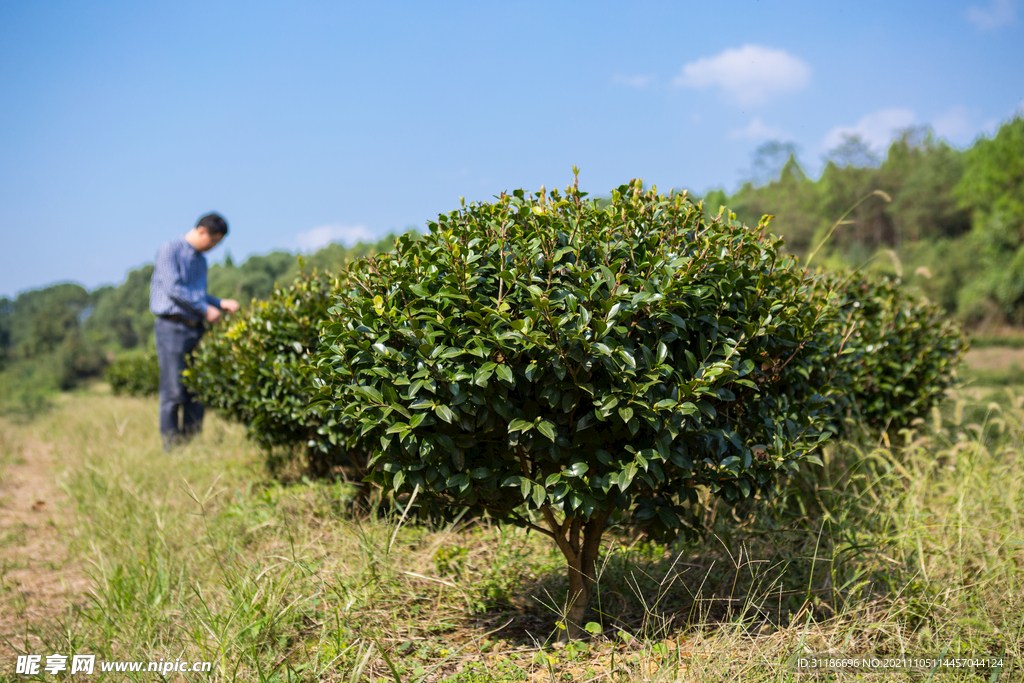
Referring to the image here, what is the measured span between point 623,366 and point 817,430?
1.17 meters

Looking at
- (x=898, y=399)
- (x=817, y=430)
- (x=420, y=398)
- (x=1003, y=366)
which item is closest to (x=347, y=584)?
(x=420, y=398)

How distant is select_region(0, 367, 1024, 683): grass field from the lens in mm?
2500

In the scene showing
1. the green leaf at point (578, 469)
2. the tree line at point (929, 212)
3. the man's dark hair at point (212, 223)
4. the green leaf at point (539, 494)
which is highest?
the tree line at point (929, 212)

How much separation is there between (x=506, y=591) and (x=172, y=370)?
4.64m

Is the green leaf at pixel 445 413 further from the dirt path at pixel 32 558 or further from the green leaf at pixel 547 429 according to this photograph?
the dirt path at pixel 32 558

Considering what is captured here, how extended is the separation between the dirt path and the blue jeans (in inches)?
40.4

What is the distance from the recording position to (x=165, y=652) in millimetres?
2584

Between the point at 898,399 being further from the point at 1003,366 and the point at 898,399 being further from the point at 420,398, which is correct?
the point at 1003,366

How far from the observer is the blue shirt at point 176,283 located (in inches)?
237

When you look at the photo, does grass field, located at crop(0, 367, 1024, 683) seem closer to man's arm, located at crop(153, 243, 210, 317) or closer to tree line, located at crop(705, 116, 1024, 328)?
man's arm, located at crop(153, 243, 210, 317)

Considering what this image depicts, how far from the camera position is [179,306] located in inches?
241

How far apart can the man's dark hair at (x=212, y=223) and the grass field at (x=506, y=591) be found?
2.85 meters

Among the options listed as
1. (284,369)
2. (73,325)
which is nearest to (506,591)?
(284,369)

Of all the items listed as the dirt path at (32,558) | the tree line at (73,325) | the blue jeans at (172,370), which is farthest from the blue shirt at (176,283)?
the tree line at (73,325)
